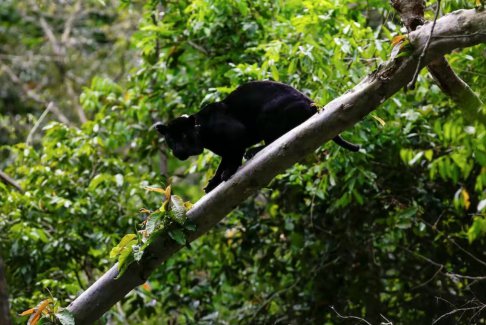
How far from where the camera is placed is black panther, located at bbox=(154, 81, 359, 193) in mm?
4379

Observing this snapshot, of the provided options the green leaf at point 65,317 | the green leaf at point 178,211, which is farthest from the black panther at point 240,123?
the green leaf at point 65,317

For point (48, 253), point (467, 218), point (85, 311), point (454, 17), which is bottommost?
point (467, 218)

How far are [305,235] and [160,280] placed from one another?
1.39 m

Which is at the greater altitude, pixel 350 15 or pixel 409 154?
pixel 350 15

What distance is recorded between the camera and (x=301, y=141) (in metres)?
3.43

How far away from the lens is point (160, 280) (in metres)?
6.12

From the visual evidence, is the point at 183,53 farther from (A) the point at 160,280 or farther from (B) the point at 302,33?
(A) the point at 160,280

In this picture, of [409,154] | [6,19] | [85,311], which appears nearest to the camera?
[85,311]

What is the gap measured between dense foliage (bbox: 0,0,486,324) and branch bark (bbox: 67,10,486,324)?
59.1 inches

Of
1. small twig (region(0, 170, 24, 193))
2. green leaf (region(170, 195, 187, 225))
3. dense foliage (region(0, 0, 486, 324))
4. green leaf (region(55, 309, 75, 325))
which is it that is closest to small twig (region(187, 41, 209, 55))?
dense foliage (region(0, 0, 486, 324))

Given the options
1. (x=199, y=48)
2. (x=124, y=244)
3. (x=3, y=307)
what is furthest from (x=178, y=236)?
(x=199, y=48)

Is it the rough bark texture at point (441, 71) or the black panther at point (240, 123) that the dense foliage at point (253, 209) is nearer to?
the black panther at point (240, 123)

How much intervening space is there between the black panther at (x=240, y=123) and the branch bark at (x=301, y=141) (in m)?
0.66

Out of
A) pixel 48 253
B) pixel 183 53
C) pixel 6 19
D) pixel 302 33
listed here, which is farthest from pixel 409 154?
pixel 6 19
